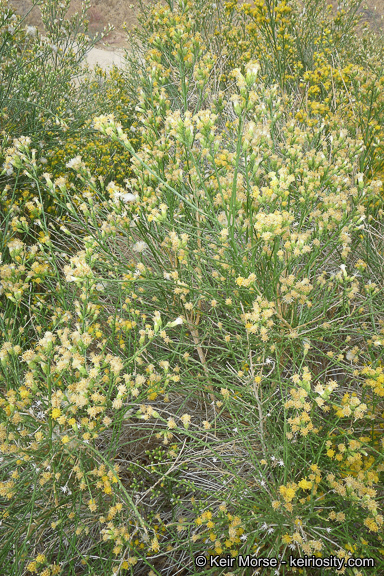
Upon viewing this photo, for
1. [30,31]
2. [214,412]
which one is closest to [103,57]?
[30,31]

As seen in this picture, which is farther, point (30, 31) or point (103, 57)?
point (103, 57)

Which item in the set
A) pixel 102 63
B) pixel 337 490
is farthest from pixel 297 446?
pixel 102 63

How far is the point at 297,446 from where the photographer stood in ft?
5.69

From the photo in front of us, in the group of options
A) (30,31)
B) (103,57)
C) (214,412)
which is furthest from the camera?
(103,57)

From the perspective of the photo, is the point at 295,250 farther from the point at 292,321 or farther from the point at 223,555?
the point at 223,555

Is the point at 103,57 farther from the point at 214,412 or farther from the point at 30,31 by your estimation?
the point at 214,412

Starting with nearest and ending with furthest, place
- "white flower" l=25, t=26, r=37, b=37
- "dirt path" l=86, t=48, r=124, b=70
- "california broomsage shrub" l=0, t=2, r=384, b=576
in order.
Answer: "california broomsage shrub" l=0, t=2, r=384, b=576 < "white flower" l=25, t=26, r=37, b=37 < "dirt path" l=86, t=48, r=124, b=70

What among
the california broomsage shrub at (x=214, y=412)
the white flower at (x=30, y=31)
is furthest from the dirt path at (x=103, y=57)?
the california broomsage shrub at (x=214, y=412)

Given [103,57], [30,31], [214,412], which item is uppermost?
[30,31]

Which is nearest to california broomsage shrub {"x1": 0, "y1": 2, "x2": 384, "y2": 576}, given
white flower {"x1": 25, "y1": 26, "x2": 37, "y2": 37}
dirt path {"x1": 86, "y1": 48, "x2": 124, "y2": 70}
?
white flower {"x1": 25, "y1": 26, "x2": 37, "y2": 37}

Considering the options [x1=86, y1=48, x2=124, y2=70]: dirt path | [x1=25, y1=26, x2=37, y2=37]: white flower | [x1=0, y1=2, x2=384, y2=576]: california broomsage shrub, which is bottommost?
[x1=0, y1=2, x2=384, y2=576]: california broomsage shrub

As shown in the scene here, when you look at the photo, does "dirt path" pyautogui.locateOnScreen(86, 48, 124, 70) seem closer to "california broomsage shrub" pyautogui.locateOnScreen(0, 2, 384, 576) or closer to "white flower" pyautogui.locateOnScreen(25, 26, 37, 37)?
"white flower" pyautogui.locateOnScreen(25, 26, 37, 37)

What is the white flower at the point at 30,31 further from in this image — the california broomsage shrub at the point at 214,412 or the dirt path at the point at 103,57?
the dirt path at the point at 103,57

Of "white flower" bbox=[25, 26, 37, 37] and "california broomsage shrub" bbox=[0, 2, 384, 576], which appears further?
"white flower" bbox=[25, 26, 37, 37]
